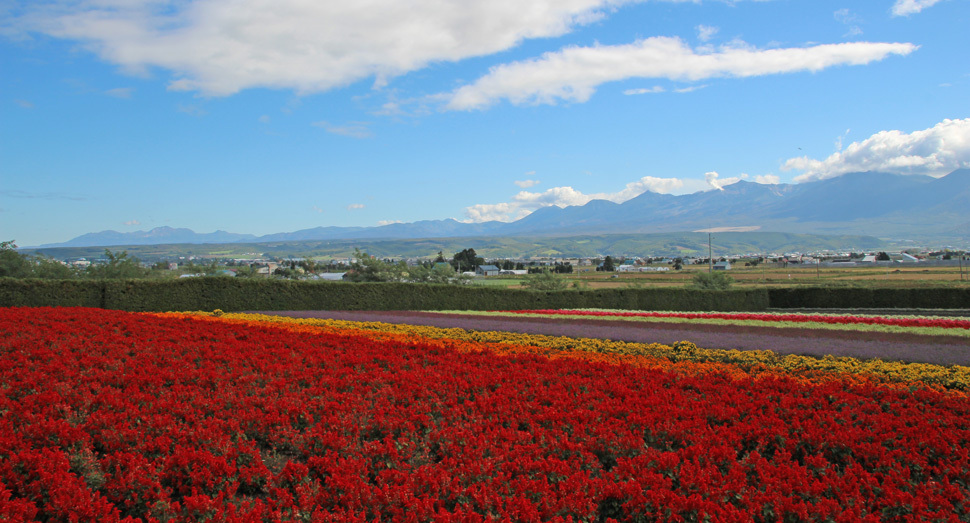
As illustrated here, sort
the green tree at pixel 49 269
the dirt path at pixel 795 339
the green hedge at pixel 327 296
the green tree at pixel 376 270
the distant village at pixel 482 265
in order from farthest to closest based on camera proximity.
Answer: the distant village at pixel 482 265, the green tree at pixel 376 270, the green tree at pixel 49 269, the green hedge at pixel 327 296, the dirt path at pixel 795 339

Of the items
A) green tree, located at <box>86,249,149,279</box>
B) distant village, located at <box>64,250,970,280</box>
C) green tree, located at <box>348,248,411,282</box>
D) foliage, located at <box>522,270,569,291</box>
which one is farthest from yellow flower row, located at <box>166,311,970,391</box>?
green tree, located at <box>86,249,149,279</box>

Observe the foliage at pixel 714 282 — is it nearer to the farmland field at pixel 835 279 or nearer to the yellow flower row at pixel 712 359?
the farmland field at pixel 835 279

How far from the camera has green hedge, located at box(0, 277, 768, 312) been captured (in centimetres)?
2044

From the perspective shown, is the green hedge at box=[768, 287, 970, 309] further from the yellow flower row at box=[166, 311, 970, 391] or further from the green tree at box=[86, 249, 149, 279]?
the green tree at box=[86, 249, 149, 279]

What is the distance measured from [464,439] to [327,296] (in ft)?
71.7

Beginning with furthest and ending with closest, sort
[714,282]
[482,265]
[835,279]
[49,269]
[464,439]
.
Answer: [482,265] < [835,279] < [714,282] < [49,269] < [464,439]

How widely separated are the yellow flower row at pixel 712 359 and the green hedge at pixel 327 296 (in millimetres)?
12512

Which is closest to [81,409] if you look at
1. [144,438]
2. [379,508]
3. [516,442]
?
[144,438]

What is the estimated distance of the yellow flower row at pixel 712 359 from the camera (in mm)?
8180

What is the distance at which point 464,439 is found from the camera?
4988 mm

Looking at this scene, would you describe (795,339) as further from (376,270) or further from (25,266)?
(25,266)

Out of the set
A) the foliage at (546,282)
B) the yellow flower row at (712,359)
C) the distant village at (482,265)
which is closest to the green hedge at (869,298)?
the distant village at (482,265)

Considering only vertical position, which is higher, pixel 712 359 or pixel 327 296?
pixel 327 296

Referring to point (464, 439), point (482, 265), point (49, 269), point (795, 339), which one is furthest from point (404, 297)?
point (482, 265)
